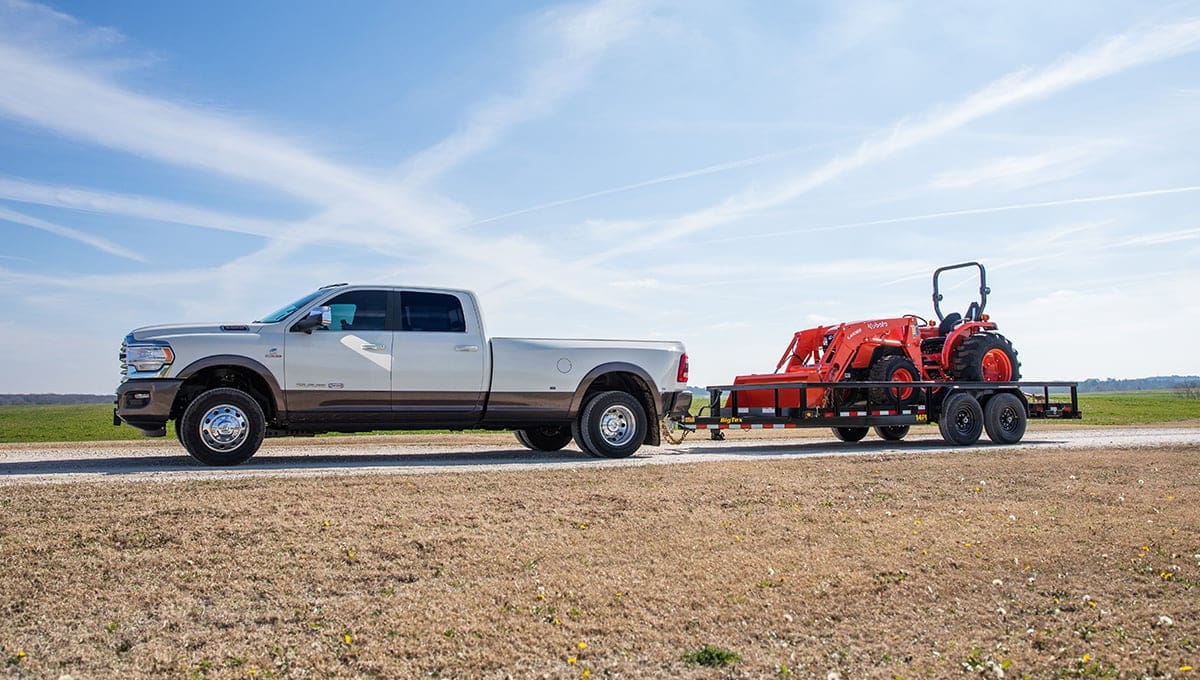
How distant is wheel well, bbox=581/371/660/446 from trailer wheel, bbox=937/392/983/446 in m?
6.62

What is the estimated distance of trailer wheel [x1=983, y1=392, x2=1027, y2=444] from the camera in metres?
18.0

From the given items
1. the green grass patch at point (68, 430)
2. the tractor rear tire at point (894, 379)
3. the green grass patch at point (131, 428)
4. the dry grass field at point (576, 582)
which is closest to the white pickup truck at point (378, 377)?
the dry grass field at point (576, 582)

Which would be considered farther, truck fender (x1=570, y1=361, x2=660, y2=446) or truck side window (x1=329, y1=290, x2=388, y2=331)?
truck fender (x1=570, y1=361, x2=660, y2=446)

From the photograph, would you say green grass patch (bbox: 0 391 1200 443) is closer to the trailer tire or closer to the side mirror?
the trailer tire

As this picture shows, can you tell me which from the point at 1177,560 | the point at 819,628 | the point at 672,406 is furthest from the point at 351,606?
the point at 672,406

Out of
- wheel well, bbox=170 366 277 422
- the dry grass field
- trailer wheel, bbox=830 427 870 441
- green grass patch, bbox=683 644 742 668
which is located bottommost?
green grass patch, bbox=683 644 742 668

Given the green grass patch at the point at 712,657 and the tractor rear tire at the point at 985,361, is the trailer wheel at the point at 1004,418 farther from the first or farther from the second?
the green grass patch at the point at 712,657

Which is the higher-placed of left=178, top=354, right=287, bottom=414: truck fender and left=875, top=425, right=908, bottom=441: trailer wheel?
left=178, top=354, right=287, bottom=414: truck fender

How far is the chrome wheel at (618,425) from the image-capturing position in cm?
1314

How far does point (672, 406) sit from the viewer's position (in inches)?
542

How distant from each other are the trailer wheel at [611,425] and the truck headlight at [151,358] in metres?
5.19

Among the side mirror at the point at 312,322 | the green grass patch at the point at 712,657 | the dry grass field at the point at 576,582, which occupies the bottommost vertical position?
the green grass patch at the point at 712,657

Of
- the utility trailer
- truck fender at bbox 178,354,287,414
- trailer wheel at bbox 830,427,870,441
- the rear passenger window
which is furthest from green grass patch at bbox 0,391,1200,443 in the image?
truck fender at bbox 178,354,287,414

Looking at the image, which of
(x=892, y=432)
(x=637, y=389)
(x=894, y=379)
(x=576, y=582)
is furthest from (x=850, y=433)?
(x=576, y=582)
